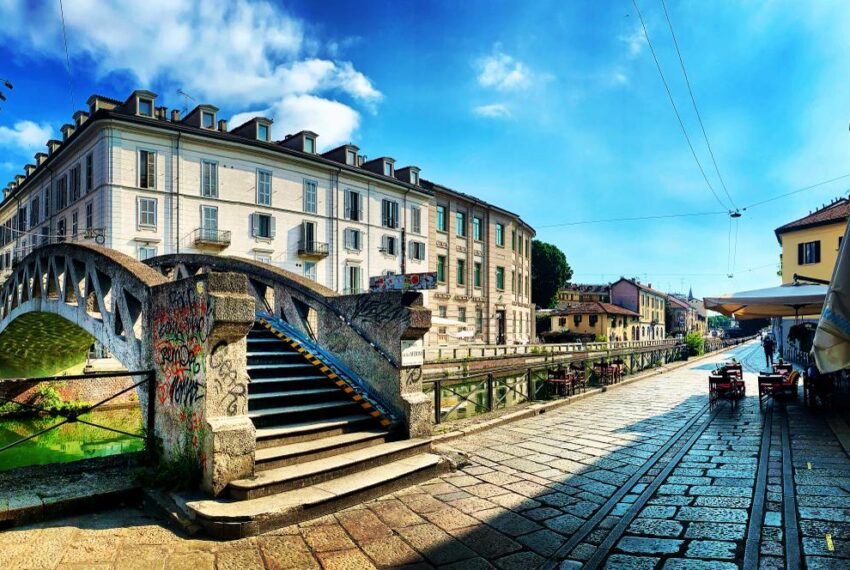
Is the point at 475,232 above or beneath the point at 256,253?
above

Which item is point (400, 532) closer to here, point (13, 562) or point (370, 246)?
point (13, 562)

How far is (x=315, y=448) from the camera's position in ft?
16.7

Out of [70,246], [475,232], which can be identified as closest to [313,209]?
[475,232]

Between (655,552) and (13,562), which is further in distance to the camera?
(655,552)

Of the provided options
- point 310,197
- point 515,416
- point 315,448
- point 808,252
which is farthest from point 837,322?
point 808,252

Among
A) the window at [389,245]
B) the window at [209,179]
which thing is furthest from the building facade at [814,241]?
the window at [209,179]

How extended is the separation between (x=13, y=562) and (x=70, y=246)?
7.32m

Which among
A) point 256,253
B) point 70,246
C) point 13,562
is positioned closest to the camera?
point 13,562

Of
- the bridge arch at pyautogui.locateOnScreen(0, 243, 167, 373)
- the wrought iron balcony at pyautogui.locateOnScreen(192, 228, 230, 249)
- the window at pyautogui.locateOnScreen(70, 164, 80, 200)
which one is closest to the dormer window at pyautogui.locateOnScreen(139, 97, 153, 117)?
the window at pyautogui.locateOnScreen(70, 164, 80, 200)

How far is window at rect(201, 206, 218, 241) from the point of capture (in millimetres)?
25844

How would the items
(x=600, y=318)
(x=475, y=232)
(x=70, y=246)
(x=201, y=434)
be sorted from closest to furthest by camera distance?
(x=201, y=434) < (x=70, y=246) < (x=475, y=232) < (x=600, y=318)

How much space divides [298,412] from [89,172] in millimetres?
25804

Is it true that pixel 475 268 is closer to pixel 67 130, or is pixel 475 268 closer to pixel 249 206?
pixel 249 206

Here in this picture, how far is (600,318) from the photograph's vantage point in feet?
169
